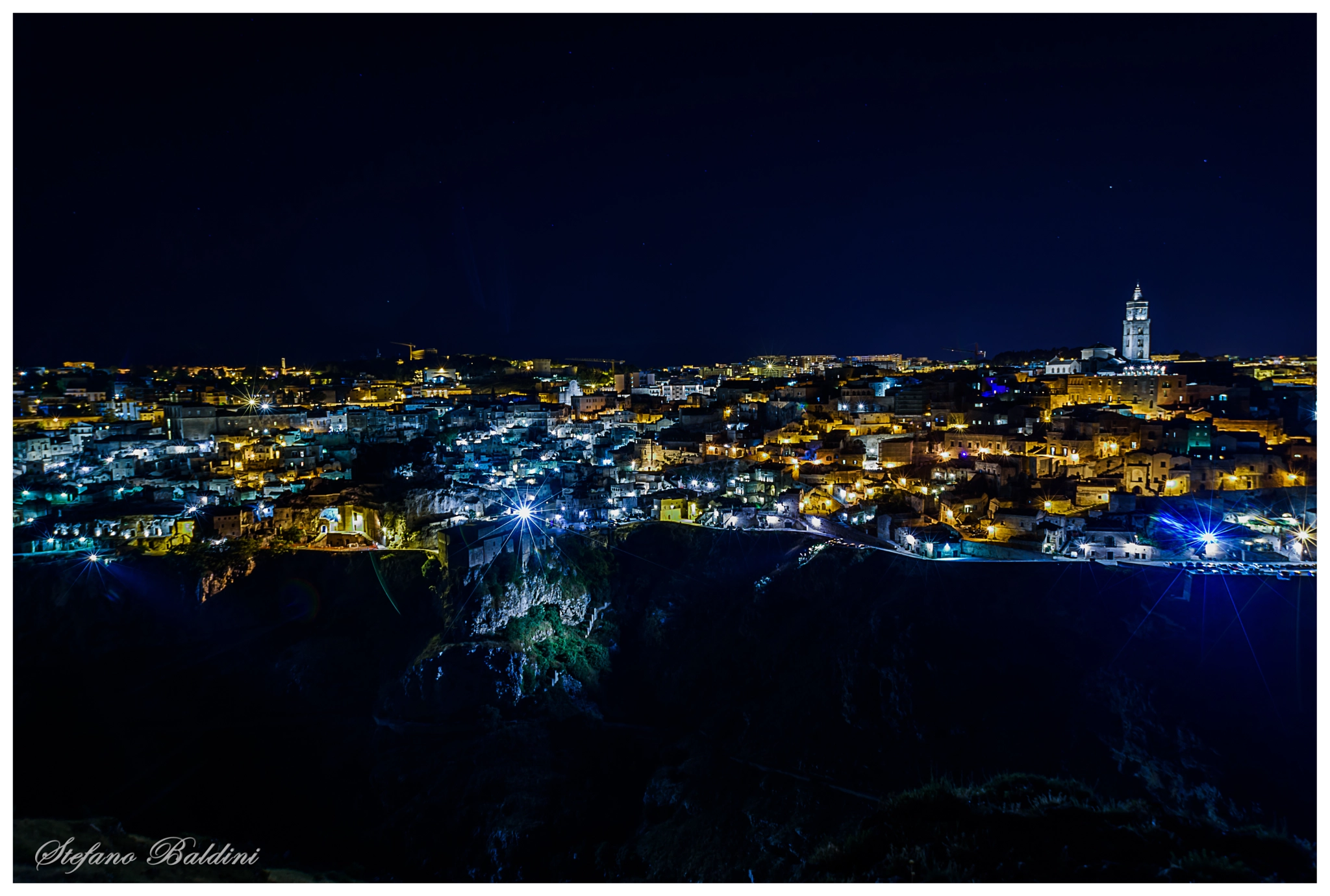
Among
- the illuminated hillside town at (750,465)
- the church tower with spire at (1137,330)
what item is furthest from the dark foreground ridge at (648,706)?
the church tower with spire at (1137,330)

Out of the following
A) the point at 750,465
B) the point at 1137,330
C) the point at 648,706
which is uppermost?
the point at 1137,330

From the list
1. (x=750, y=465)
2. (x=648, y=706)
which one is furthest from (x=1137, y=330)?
(x=648, y=706)

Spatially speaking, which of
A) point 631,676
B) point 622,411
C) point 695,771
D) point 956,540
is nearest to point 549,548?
point 631,676

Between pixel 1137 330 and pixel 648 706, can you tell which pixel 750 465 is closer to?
pixel 648 706

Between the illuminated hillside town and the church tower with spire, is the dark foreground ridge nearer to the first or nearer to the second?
the illuminated hillside town

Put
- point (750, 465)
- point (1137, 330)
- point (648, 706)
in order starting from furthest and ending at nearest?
point (1137, 330) → point (750, 465) → point (648, 706)
